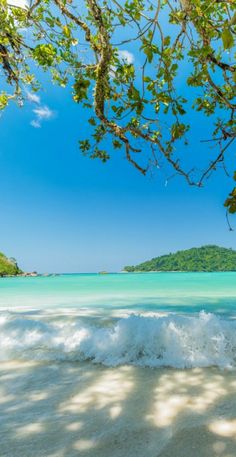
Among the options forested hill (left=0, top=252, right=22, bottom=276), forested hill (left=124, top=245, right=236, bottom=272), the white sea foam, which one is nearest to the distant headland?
forested hill (left=0, top=252, right=22, bottom=276)

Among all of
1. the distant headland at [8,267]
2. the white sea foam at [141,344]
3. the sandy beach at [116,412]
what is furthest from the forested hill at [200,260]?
the sandy beach at [116,412]

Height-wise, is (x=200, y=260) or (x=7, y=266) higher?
(x=200, y=260)

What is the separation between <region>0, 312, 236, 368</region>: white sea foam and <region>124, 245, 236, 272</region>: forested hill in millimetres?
63848

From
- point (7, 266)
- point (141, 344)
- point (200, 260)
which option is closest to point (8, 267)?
point (7, 266)

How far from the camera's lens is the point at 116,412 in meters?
2.46

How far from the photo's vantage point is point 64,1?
12.0 feet

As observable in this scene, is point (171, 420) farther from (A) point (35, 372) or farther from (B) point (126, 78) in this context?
(B) point (126, 78)

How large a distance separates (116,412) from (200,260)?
67.1 metres

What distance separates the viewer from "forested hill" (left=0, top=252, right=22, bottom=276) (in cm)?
5397

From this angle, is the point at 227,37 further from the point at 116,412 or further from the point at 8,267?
the point at 8,267

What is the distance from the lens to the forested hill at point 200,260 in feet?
215

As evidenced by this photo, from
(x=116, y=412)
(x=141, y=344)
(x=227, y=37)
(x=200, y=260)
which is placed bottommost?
(x=116, y=412)

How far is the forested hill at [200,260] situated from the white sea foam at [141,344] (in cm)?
6385

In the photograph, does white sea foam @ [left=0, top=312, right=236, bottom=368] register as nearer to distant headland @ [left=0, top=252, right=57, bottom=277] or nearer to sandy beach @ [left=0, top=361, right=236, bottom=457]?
sandy beach @ [left=0, top=361, right=236, bottom=457]
